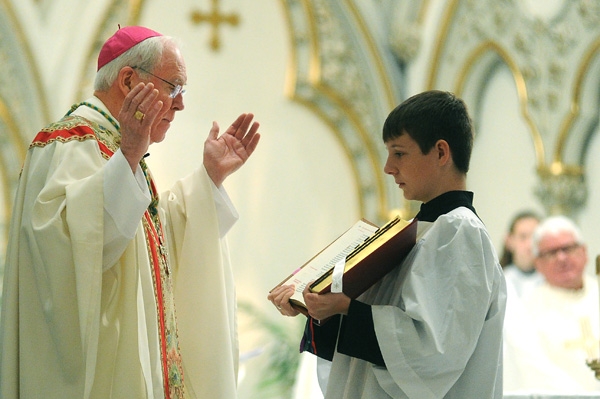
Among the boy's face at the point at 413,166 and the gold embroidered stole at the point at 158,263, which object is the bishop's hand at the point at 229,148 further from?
the boy's face at the point at 413,166

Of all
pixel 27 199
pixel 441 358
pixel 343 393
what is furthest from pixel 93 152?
pixel 441 358

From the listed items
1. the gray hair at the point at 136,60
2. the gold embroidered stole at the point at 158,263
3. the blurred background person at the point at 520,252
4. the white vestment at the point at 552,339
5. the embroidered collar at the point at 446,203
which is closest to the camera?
the embroidered collar at the point at 446,203

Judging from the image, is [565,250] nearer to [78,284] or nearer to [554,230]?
[554,230]

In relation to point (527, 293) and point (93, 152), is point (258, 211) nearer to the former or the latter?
point (527, 293)

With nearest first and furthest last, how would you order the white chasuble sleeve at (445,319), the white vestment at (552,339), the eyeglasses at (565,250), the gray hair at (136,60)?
the white chasuble sleeve at (445,319), the gray hair at (136,60), the white vestment at (552,339), the eyeglasses at (565,250)

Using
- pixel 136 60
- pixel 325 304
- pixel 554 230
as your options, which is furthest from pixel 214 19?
pixel 325 304

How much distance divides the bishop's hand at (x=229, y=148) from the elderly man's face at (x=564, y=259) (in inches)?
140

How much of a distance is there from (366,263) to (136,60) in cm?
124

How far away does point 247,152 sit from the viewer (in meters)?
3.69

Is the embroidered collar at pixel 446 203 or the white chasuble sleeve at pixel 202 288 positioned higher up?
the embroidered collar at pixel 446 203

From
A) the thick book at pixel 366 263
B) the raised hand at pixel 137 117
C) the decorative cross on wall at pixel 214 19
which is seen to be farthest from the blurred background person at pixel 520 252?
the raised hand at pixel 137 117

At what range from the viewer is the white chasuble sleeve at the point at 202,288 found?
136 inches

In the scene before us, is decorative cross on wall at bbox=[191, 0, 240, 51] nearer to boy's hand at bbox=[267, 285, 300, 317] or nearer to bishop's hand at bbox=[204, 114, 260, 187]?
bishop's hand at bbox=[204, 114, 260, 187]

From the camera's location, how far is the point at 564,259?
6.66m
